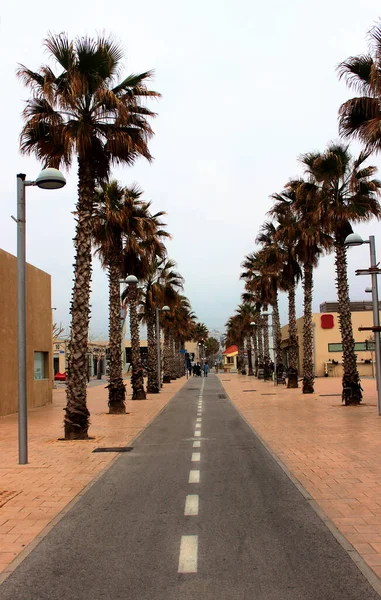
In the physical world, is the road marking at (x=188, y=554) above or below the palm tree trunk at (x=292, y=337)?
below

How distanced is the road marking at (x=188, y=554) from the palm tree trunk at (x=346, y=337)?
604 inches

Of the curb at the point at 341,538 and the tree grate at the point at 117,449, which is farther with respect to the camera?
the tree grate at the point at 117,449

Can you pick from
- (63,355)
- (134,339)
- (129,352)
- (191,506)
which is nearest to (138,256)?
(134,339)

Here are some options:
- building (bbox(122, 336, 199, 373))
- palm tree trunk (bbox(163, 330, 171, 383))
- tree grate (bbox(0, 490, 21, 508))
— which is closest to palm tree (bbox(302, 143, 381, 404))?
tree grate (bbox(0, 490, 21, 508))

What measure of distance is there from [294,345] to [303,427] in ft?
53.4

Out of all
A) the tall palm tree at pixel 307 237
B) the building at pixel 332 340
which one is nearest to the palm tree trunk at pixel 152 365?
the tall palm tree at pixel 307 237

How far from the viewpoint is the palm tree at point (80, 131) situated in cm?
1296

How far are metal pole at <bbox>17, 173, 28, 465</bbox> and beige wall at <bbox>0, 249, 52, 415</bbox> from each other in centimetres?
1088

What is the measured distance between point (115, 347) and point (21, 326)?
1049cm

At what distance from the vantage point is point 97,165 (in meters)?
14.5

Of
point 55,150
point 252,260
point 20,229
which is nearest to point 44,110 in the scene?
point 55,150

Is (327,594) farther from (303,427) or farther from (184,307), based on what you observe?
(184,307)

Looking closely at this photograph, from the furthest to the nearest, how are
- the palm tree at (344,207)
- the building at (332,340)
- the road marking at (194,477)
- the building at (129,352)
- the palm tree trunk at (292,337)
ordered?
the building at (129,352), the building at (332,340), the palm tree trunk at (292,337), the palm tree at (344,207), the road marking at (194,477)

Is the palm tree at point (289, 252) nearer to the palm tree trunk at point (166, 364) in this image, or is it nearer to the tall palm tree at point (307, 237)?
the tall palm tree at point (307, 237)
